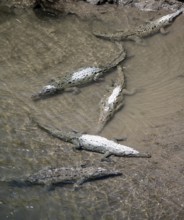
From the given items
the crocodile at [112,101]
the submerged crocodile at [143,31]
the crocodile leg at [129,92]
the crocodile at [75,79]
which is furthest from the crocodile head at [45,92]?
the submerged crocodile at [143,31]

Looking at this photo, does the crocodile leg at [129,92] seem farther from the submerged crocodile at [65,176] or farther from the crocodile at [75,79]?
the submerged crocodile at [65,176]

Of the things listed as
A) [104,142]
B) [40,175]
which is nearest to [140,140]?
[104,142]

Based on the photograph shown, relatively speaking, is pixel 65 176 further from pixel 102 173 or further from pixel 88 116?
pixel 88 116

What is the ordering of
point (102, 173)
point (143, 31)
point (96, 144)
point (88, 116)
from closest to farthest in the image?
1. point (102, 173)
2. point (96, 144)
3. point (88, 116)
4. point (143, 31)

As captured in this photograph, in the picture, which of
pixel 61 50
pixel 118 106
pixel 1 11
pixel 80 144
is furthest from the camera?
pixel 1 11

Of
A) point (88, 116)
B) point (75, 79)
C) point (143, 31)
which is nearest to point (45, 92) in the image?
point (75, 79)

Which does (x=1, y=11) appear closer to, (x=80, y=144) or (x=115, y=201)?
(x=80, y=144)

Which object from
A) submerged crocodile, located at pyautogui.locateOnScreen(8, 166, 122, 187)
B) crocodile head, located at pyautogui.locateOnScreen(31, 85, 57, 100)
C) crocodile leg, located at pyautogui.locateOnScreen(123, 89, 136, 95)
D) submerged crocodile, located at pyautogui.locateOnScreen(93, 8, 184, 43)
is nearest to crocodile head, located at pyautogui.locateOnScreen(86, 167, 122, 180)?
submerged crocodile, located at pyautogui.locateOnScreen(8, 166, 122, 187)
